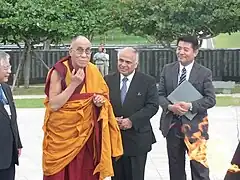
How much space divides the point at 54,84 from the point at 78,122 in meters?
0.41

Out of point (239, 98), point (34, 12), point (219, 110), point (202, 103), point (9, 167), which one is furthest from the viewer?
point (34, 12)

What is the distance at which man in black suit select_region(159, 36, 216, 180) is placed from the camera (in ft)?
22.5

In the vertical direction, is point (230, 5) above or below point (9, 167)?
above

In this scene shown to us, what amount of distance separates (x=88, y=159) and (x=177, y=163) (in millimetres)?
1109

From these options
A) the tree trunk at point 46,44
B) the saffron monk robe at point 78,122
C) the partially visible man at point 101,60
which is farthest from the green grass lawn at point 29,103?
the saffron monk robe at point 78,122

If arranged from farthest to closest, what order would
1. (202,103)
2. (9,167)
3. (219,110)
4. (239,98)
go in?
(239,98)
(219,110)
(202,103)
(9,167)

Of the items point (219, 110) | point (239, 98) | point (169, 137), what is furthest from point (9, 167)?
point (239, 98)

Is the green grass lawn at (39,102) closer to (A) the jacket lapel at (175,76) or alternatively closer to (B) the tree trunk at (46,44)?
(B) the tree trunk at (46,44)

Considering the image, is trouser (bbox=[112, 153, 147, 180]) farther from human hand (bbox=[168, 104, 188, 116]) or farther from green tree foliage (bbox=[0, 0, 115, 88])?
green tree foliage (bbox=[0, 0, 115, 88])

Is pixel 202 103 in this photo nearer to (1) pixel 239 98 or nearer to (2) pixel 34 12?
(1) pixel 239 98

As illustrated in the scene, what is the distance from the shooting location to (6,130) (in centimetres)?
609

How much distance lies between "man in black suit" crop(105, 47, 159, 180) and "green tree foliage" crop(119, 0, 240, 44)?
49.8 feet

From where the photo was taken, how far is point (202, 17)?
2192 cm

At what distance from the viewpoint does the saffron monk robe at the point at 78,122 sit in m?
6.20
